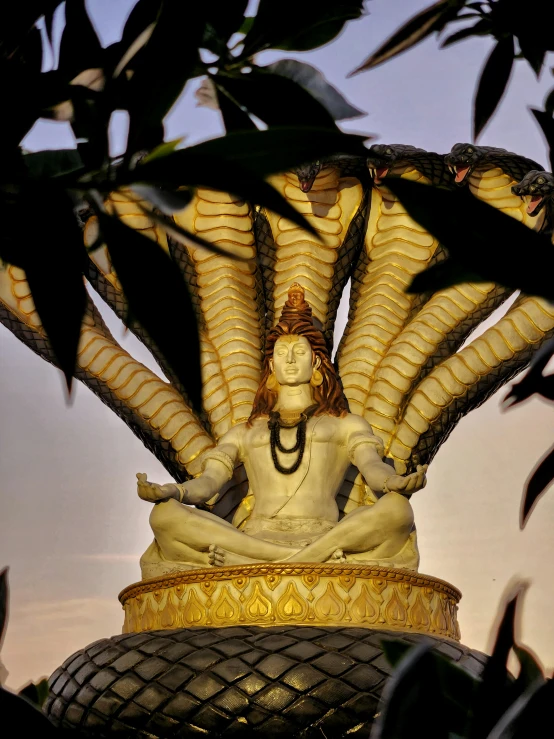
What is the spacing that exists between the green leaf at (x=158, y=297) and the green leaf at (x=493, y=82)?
0.81ft

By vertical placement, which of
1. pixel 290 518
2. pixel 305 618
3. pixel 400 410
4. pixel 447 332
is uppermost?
pixel 447 332

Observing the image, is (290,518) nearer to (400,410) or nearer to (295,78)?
(400,410)

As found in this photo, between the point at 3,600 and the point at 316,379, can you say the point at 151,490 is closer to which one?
the point at 316,379

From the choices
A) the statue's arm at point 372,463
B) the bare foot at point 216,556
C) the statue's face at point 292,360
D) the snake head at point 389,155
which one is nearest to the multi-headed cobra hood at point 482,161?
the snake head at point 389,155

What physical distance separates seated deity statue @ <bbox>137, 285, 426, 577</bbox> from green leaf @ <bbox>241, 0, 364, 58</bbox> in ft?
8.39

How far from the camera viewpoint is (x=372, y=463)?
3398 millimetres

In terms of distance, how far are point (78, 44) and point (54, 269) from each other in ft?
0.48

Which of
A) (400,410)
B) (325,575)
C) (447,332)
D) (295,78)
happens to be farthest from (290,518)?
(295,78)

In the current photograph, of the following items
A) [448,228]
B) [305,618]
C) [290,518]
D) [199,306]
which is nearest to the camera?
[448,228]

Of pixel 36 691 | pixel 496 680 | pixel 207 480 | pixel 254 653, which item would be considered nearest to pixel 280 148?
pixel 496 680

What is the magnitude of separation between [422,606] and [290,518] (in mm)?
515

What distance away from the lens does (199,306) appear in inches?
165

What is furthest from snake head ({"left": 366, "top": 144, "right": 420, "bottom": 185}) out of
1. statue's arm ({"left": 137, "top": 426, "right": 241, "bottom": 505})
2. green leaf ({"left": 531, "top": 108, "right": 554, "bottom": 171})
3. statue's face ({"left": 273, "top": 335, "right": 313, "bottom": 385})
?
green leaf ({"left": 531, "top": 108, "right": 554, "bottom": 171})

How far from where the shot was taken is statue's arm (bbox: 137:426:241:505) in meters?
3.18
